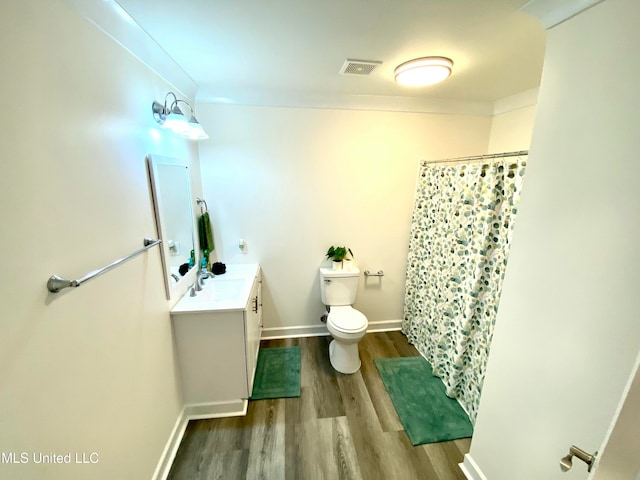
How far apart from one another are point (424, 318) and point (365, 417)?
41.0 inches

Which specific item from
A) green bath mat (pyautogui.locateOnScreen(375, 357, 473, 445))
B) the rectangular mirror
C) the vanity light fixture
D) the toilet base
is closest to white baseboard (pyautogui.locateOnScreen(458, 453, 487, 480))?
green bath mat (pyautogui.locateOnScreen(375, 357, 473, 445))

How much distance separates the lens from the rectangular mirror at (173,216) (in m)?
1.40

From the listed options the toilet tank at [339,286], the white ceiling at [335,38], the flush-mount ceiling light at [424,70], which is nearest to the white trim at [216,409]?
the toilet tank at [339,286]

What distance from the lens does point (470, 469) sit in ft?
4.74

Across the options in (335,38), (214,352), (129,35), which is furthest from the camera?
(214,352)

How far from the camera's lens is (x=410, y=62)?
1566mm

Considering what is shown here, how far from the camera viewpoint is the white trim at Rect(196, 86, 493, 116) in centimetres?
→ 209

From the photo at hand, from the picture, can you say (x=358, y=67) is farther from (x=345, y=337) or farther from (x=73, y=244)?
(x=345, y=337)

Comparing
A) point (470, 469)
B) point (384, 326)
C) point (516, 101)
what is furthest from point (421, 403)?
point (516, 101)

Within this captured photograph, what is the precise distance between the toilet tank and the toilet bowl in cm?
14

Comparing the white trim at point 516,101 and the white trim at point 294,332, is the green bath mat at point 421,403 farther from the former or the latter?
the white trim at point 516,101

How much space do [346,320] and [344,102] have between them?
1914mm

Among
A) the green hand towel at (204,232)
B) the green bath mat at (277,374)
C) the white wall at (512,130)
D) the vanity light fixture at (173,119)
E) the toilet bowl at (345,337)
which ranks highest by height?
the white wall at (512,130)

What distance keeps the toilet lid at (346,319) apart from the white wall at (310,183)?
371 millimetres
